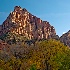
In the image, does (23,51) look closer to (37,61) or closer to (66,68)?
(37,61)

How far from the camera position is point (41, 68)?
222ft

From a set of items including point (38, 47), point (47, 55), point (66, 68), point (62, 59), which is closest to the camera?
point (66, 68)

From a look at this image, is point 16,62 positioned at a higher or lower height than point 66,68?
higher

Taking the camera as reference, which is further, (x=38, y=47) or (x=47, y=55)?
(x=38, y=47)

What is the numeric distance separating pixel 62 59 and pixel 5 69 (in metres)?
19.7

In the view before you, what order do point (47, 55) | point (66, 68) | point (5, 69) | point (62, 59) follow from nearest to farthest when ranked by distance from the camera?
point (66, 68), point (62, 59), point (5, 69), point (47, 55)

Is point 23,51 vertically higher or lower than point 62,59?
higher

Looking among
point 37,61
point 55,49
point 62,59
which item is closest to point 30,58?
point 37,61

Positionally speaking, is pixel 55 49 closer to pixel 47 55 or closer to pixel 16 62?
pixel 47 55

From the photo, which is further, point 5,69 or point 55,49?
point 55,49

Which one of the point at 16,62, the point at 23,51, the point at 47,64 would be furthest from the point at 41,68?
the point at 23,51

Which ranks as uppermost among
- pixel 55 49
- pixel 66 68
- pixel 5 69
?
pixel 55 49

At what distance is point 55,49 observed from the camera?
71.6 meters

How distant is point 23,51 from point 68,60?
29.1 metres
